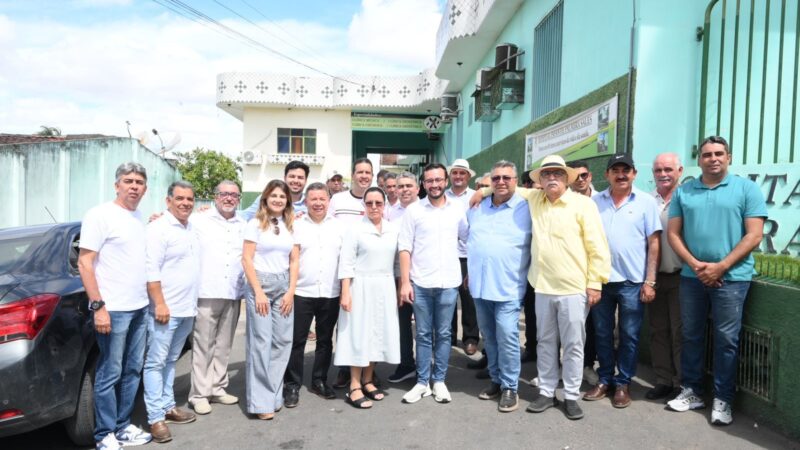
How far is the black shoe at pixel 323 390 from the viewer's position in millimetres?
4516

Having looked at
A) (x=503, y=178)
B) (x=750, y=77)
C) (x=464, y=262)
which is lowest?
(x=464, y=262)

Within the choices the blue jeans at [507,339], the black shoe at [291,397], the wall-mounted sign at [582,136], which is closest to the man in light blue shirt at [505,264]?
the blue jeans at [507,339]

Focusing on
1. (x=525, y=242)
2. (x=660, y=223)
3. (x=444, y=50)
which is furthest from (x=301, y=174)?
(x=444, y=50)

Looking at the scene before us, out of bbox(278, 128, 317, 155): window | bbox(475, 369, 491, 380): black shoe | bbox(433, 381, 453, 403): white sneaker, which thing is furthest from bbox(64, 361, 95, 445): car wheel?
bbox(278, 128, 317, 155): window

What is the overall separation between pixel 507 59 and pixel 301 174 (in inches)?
252

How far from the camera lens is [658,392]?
438 cm

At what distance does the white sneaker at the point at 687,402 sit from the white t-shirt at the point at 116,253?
3.90 metres

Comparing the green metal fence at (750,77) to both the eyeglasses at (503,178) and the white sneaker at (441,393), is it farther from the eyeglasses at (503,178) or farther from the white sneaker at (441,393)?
the white sneaker at (441,393)

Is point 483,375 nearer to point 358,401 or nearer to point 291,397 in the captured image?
point 358,401

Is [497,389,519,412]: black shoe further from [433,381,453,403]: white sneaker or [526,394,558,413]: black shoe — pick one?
[433,381,453,403]: white sneaker

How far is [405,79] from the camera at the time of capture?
2186 cm

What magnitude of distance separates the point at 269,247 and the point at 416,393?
168 centimetres

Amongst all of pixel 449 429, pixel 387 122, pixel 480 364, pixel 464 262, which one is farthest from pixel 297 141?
pixel 449 429

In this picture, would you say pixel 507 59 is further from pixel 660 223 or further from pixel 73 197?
pixel 73 197
